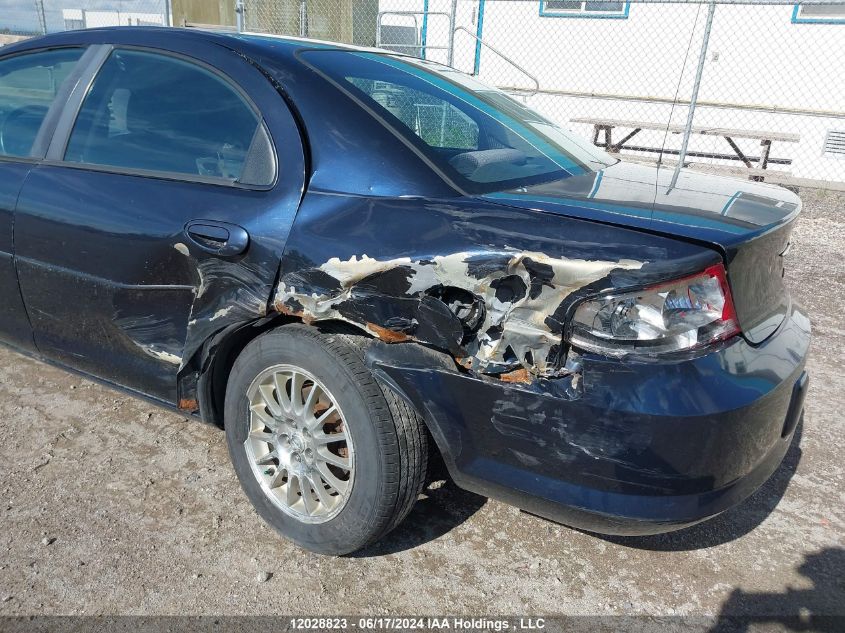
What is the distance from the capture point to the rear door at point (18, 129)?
117 inches

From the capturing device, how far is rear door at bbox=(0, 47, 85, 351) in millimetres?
2975

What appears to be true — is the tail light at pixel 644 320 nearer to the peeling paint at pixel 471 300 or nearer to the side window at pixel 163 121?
the peeling paint at pixel 471 300

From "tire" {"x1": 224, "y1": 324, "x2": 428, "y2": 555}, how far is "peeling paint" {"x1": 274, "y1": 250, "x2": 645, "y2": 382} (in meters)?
0.16

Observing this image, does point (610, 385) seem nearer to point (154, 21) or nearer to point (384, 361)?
point (384, 361)

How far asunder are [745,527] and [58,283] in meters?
2.94

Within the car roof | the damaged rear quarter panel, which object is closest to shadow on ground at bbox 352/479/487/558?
the damaged rear quarter panel

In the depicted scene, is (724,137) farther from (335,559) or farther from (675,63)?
(335,559)

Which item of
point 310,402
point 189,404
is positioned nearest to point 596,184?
point 310,402

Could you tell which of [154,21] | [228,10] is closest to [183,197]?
[154,21]

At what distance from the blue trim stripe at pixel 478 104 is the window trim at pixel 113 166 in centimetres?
64

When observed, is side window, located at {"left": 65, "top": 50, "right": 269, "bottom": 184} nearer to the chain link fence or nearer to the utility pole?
the chain link fence

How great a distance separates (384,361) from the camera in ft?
6.90

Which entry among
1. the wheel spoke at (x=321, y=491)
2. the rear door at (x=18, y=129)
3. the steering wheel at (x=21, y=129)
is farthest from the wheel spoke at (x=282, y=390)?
the steering wheel at (x=21, y=129)

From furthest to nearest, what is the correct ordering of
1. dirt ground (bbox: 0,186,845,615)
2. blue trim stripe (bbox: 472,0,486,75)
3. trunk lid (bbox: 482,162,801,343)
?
1. blue trim stripe (bbox: 472,0,486,75)
2. dirt ground (bbox: 0,186,845,615)
3. trunk lid (bbox: 482,162,801,343)
